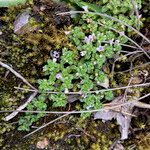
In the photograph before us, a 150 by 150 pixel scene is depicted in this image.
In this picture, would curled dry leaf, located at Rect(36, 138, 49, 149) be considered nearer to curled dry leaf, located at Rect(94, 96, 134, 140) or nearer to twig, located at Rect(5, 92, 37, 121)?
twig, located at Rect(5, 92, 37, 121)

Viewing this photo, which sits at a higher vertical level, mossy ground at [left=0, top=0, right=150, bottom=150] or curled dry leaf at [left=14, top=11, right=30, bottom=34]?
curled dry leaf at [left=14, top=11, right=30, bottom=34]

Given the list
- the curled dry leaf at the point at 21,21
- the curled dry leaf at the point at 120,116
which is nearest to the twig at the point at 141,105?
the curled dry leaf at the point at 120,116

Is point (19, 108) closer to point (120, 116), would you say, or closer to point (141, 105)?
point (120, 116)

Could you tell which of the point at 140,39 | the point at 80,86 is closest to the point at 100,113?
the point at 80,86

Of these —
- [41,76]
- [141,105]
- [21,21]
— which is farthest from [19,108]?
[141,105]

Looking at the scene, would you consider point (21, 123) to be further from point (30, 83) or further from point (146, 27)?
point (146, 27)

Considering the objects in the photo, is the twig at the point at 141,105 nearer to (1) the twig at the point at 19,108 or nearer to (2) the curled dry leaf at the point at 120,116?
(2) the curled dry leaf at the point at 120,116

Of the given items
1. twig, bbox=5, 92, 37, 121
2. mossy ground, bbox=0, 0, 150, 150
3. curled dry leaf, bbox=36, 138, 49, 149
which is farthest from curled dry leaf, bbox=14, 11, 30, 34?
curled dry leaf, bbox=36, 138, 49, 149

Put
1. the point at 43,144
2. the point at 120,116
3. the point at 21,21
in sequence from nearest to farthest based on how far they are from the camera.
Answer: the point at 43,144
the point at 120,116
the point at 21,21
